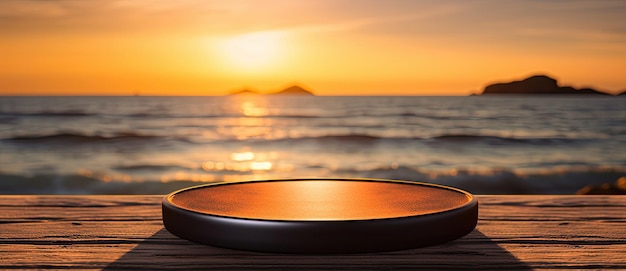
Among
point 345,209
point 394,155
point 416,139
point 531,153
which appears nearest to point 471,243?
point 345,209

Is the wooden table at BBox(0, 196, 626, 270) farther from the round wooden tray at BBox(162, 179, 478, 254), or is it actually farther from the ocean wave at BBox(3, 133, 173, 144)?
the ocean wave at BBox(3, 133, 173, 144)

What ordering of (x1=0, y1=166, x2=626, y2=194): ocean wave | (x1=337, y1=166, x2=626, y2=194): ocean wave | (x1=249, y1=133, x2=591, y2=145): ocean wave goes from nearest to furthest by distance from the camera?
(x1=0, y1=166, x2=626, y2=194): ocean wave → (x1=337, y1=166, x2=626, y2=194): ocean wave → (x1=249, y1=133, x2=591, y2=145): ocean wave

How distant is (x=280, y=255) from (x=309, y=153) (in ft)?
27.4

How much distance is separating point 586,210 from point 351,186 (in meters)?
0.49

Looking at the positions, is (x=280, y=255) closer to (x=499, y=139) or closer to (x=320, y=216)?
(x=320, y=216)

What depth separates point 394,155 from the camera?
884cm

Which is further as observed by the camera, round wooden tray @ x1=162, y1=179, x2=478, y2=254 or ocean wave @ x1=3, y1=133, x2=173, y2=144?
ocean wave @ x1=3, y1=133, x2=173, y2=144

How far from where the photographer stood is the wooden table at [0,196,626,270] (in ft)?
2.36

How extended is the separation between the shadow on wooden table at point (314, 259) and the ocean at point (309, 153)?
532 cm

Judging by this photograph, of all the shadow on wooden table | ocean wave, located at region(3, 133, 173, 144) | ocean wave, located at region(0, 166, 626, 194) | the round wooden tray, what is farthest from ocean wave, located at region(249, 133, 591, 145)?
the shadow on wooden table

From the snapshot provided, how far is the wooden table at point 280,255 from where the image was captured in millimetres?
720

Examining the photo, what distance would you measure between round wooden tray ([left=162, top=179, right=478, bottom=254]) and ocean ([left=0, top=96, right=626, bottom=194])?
515cm

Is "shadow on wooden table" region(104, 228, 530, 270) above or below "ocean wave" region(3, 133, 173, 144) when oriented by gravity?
above

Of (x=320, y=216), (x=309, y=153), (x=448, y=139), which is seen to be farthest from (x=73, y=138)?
(x=320, y=216)
